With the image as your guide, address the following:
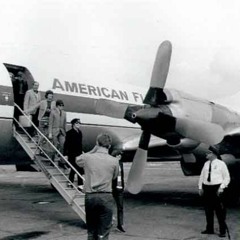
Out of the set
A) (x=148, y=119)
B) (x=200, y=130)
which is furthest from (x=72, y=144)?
(x=200, y=130)

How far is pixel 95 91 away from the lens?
14.5 meters

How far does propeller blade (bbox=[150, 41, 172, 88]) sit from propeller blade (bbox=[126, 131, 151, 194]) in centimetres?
118

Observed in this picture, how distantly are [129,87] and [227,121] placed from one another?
5971mm

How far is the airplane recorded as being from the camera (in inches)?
398

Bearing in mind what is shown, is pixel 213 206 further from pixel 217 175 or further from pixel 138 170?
pixel 138 170

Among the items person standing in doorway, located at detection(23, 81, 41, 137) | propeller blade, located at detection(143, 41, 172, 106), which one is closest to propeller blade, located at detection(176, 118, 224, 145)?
propeller blade, located at detection(143, 41, 172, 106)

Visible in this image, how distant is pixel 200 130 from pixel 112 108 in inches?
83.2

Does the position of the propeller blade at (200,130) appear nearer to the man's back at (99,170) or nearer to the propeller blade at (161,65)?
the propeller blade at (161,65)

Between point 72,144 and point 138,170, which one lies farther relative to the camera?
point 72,144

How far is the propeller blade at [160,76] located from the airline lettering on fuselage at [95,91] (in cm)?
368

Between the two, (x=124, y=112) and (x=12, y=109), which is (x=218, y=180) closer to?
(x=124, y=112)

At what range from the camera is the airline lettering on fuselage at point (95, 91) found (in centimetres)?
1342

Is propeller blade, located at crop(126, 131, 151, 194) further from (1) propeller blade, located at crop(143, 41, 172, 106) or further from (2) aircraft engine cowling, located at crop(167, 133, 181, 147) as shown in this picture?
(1) propeller blade, located at crop(143, 41, 172, 106)

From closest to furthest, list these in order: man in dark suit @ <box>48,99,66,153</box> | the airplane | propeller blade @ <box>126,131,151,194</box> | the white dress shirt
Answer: the white dress shirt
the airplane
propeller blade @ <box>126,131,151,194</box>
man in dark suit @ <box>48,99,66,153</box>
